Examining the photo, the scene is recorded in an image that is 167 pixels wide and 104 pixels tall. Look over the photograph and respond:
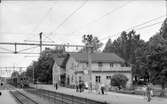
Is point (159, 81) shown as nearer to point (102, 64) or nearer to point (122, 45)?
point (102, 64)

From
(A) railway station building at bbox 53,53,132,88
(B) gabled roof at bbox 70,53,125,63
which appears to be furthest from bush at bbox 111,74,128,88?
(B) gabled roof at bbox 70,53,125,63

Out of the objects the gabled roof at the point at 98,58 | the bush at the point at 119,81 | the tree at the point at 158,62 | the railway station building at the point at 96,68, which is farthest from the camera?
the gabled roof at the point at 98,58

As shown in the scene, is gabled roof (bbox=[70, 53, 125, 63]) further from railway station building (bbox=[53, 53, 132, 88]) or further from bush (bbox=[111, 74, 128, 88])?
bush (bbox=[111, 74, 128, 88])

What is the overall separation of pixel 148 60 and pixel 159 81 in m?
2.57

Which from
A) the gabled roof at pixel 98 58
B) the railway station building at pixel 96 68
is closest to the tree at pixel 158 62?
the railway station building at pixel 96 68

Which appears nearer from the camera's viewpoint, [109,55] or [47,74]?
[109,55]

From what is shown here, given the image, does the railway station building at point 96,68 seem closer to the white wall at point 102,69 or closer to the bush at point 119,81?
the white wall at point 102,69

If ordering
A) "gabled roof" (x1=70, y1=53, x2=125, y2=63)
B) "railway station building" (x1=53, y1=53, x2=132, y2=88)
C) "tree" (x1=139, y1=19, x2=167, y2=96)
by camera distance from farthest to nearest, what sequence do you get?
"gabled roof" (x1=70, y1=53, x2=125, y2=63), "railway station building" (x1=53, y1=53, x2=132, y2=88), "tree" (x1=139, y1=19, x2=167, y2=96)

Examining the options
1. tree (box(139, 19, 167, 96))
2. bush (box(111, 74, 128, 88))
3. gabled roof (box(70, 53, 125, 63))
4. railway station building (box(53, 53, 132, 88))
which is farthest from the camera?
gabled roof (box(70, 53, 125, 63))

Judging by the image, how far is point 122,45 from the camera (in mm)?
103062

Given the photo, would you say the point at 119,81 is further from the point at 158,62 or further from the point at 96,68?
the point at 158,62

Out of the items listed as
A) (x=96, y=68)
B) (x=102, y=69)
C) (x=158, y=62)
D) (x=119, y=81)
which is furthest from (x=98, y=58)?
(x=158, y=62)

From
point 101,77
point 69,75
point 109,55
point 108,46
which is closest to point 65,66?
point 69,75

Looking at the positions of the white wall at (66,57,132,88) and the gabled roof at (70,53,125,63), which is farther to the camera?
the gabled roof at (70,53,125,63)
